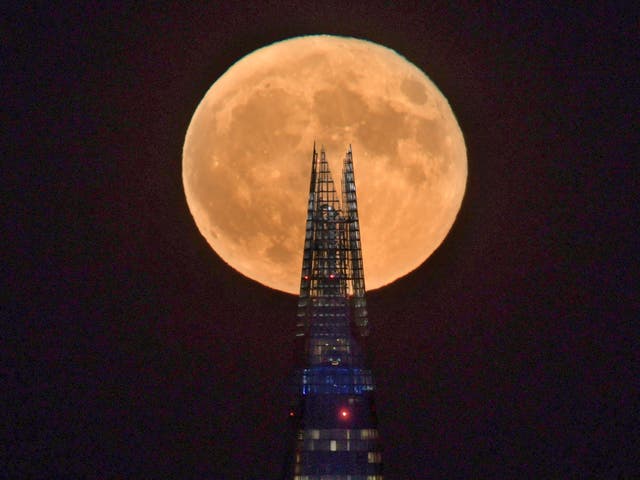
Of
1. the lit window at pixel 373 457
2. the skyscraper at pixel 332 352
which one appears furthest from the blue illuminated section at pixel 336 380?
the lit window at pixel 373 457

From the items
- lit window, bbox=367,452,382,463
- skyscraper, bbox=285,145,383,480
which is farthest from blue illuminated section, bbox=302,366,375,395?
lit window, bbox=367,452,382,463

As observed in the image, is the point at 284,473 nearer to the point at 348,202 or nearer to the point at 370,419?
the point at 370,419

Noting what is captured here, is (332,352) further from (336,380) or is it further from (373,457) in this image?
(373,457)

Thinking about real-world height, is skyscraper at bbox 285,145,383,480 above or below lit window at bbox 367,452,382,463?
above

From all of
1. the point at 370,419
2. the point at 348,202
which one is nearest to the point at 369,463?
the point at 370,419

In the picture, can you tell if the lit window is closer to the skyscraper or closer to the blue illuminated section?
the skyscraper

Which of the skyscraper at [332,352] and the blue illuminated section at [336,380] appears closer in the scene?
the skyscraper at [332,352]

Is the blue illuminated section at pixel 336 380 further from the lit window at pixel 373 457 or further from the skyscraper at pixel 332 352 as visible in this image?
the lit window at pixel 373 457
